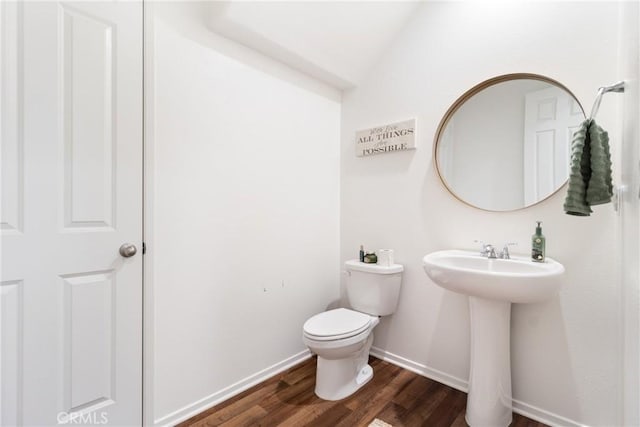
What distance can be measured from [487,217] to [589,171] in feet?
1.77

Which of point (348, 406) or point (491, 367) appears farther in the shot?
point (348, 406)

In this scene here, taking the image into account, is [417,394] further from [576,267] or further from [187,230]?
[187,230]

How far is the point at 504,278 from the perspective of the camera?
121 cm

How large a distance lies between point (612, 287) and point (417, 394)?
3.67 ft

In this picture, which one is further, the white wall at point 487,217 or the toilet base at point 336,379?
the toilet base at point 336,379

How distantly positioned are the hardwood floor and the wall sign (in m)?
1.52

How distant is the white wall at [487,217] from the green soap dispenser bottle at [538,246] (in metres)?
0.09

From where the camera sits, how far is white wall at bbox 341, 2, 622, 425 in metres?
1.36

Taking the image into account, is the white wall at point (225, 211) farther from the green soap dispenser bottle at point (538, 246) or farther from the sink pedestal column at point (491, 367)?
the green soap dispenser bottle at point (538, 246)

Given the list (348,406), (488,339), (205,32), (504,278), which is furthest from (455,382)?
(205,32)

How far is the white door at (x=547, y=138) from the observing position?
146cm

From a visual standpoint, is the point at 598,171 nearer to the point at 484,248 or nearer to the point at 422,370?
the point at 484,248

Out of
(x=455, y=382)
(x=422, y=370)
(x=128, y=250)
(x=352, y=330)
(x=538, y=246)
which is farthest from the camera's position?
(x=422, y=370)

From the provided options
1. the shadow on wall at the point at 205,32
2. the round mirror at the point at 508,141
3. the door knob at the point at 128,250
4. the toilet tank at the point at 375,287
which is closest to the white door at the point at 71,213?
the door knob at the point at 128,250
